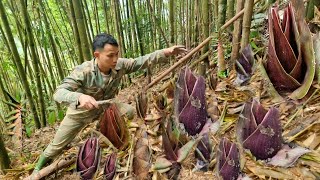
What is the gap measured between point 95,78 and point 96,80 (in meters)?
0.02

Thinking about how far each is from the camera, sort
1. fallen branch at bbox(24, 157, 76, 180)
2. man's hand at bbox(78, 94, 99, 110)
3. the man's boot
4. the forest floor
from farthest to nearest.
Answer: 1. the man's boot
2. fallen branch at bbox(24, 157, 76, 180)
3. man's hand at bbox(78, 94, 99, 110)
4. the forest floor

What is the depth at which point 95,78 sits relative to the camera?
220 centimetres

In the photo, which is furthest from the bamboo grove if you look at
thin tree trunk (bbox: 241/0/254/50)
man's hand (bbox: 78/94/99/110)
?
man's hand (bbox: 78/94/99/110)

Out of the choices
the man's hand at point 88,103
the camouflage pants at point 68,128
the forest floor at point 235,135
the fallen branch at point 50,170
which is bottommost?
the fallen branch at point 50,170

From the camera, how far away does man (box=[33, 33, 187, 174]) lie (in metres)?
2.07

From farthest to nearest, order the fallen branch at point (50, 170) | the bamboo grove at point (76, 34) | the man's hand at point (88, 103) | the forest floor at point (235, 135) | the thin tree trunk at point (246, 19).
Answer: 1. the bamboo grove at point (76, 34)
2. the fallen branch at point (50, 170)
3. the thin tree trunk at point (246, 19)
4. the man's hand at point (88, 103)
5. the forest floor at point (235, 135)

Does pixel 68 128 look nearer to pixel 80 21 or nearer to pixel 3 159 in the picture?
pixel 3 159

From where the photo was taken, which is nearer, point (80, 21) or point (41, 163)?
point (41, 163)

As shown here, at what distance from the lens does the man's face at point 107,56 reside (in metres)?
2.06

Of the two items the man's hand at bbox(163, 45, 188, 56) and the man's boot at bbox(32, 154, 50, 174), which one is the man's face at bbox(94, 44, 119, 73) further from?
the man's boot at bbox(32, 154, 50, 174)

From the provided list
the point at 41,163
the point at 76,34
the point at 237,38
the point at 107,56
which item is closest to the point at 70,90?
the point at 107,56

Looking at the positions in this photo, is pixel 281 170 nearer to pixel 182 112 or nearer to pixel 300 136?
pixel 300 136

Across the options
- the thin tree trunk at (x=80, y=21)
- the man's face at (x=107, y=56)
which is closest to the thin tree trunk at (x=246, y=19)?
the man's face at (x=107, y=56)

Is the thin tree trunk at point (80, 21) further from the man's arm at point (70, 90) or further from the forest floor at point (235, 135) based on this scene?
the forest floor at point (235, 135)
